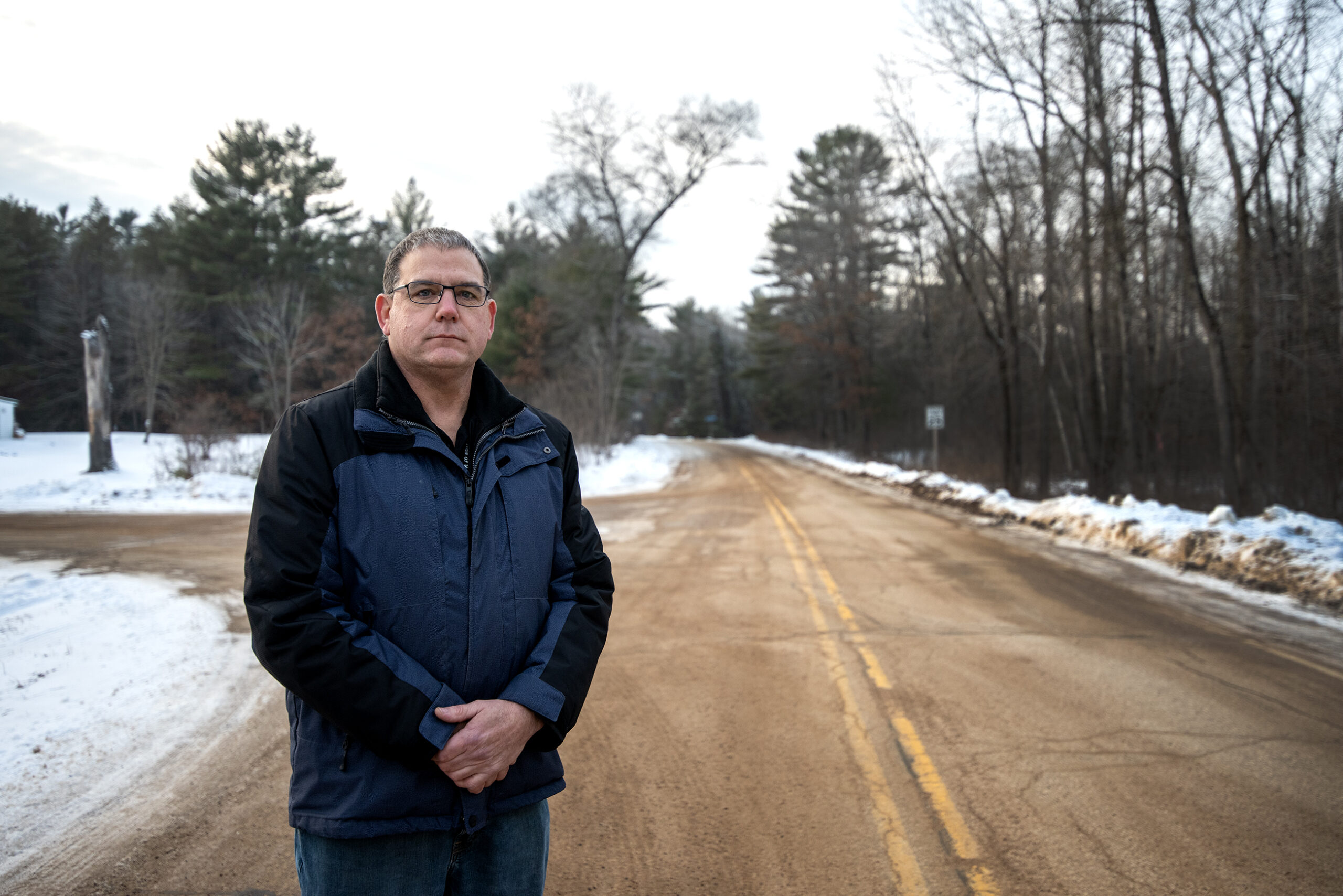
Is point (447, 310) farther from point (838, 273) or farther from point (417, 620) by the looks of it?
A: point (838, 273)

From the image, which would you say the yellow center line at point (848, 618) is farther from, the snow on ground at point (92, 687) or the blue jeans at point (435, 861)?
the snow on ground at point (92, 687)

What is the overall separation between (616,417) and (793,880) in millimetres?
34488

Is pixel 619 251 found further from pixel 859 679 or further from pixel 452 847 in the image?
pixel 452 847

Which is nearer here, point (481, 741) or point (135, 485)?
point (481, 741)

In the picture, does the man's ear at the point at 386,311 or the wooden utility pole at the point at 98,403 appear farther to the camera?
the wooden utility pole at the point at 98,403

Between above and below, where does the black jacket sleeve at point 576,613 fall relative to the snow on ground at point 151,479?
above

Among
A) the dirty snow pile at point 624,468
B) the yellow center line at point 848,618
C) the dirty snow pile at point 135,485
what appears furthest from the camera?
the dirty snow pile at point 624,468

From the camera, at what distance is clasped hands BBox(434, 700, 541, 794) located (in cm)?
181

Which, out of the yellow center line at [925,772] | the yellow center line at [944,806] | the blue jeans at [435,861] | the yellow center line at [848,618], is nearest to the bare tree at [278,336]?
the yellow center line at [848,618]

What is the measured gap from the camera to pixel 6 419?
3209cm

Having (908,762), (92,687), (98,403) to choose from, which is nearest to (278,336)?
(98,403)

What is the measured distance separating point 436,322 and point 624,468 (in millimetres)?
25014

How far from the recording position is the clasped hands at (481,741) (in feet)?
5.92

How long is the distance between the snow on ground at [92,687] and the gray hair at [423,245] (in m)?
2.91
